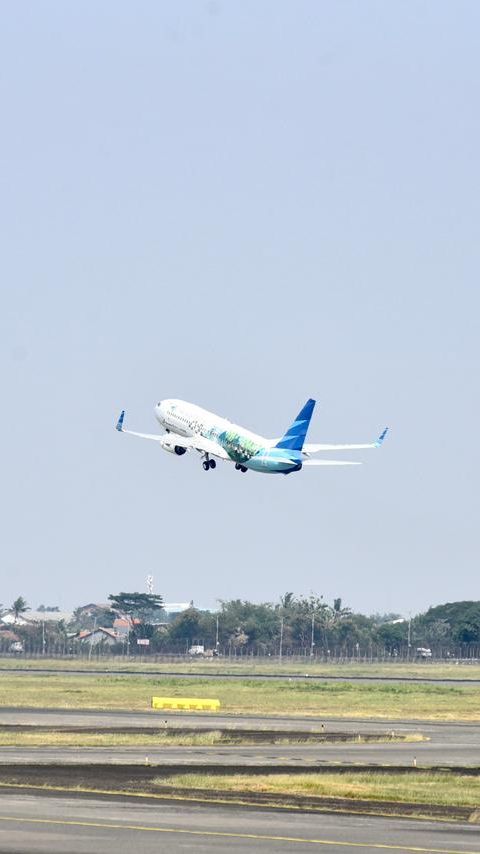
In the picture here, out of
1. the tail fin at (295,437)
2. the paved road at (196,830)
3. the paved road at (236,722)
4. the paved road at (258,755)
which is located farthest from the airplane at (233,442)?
the paved road at (196,830)

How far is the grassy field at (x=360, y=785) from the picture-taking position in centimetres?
5506

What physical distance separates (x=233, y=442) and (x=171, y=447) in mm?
11367

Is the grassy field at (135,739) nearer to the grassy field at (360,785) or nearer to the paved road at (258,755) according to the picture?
the paved road at (258,755)

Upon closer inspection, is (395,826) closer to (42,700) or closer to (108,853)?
(108,853)

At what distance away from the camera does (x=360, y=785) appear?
58125 millimetres

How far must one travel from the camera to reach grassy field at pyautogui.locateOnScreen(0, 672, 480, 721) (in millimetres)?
110250

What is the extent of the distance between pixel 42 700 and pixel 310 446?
3968 cm

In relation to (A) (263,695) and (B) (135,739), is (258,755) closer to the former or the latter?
(B) (135,739)

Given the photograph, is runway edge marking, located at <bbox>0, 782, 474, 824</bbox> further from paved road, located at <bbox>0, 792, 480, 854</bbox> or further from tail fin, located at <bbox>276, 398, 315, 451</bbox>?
tail fin, located at <bbox>276, 398, 315, 451</bbox>

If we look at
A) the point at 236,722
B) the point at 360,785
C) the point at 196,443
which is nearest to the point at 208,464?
the point at 196,443

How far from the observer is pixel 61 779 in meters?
58.1

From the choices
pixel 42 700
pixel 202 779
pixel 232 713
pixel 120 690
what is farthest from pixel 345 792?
pixel 120 690

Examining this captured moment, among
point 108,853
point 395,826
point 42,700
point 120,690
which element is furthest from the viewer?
point 120,690

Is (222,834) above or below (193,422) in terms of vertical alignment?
below
